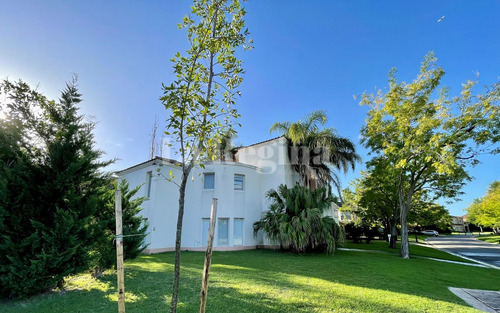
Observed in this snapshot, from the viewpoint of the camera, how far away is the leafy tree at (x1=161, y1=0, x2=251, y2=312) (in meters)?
3.18

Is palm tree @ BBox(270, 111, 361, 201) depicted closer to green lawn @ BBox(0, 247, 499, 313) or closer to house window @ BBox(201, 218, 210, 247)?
house window @ BBox(201, 218, 210, 247)

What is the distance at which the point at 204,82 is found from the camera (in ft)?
11.6

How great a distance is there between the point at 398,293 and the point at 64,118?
33.6 ft

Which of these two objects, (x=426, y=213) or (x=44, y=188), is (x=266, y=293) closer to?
(x=44, y=188)

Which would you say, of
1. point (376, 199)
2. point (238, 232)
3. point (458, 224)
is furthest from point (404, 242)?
point (458, 224)

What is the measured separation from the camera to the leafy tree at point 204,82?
3184 millimetres

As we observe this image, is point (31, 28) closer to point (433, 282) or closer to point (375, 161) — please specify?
point (433, 282)

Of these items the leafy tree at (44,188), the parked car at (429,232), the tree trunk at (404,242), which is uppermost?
the leafy tree at (44,188)

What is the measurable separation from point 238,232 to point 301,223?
4.74 m

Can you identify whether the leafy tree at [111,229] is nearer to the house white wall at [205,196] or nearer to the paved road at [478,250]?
the house white wall at [205,196]

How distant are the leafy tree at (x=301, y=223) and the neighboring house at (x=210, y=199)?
162cm

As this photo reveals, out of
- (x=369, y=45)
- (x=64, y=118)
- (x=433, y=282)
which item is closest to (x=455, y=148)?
(x=369, y=45)

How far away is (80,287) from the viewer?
21.3 feet

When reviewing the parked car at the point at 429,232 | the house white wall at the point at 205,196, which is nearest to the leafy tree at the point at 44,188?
the house white wall at the point at 205,196
